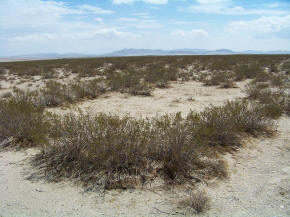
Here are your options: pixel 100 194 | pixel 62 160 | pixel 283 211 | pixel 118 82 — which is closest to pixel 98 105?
pixel 118 82

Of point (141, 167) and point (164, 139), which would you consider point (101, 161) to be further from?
point (164, 139)

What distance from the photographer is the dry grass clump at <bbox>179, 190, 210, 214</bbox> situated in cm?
248

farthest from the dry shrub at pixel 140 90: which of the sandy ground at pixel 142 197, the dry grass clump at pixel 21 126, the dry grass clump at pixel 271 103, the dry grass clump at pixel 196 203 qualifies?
the dry grass clump at pixel 196 203

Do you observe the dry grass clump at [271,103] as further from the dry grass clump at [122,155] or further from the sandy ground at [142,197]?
the dry grass clump at [122,155]

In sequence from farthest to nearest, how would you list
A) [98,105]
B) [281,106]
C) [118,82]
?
[118,82] < [98,105] < [281,106]

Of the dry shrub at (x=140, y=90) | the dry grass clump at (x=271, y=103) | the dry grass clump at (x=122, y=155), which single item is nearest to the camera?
the dry grass clump at (x=122, y=155)

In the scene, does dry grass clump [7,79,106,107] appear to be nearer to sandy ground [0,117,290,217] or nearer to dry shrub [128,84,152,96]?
dry shrub [128,84,152,96]

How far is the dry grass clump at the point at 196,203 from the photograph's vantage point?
97.8 inches

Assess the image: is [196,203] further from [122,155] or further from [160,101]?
[160,101]

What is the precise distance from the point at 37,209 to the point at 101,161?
0.95 metres

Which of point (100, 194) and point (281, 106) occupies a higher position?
point (281, 106)

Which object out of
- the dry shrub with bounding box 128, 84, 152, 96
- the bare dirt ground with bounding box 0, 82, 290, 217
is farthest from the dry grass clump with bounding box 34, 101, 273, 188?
the dry shrub with bounding box 128, 84, 152, 96

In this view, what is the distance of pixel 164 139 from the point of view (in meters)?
3.39

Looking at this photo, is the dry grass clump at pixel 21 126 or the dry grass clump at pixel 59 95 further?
the dry grass clump at pixel 59 95
